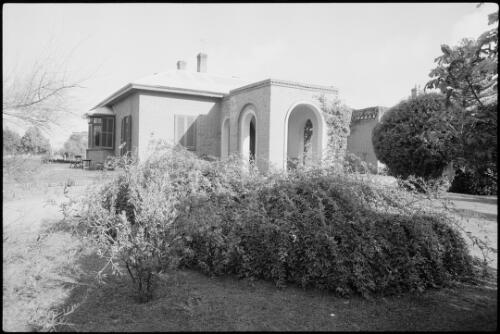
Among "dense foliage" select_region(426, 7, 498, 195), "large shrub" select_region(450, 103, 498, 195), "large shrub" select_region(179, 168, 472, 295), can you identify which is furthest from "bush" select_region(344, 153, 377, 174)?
"large shrub" select_region(450, 103, 498, 195)

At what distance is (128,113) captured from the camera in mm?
16875

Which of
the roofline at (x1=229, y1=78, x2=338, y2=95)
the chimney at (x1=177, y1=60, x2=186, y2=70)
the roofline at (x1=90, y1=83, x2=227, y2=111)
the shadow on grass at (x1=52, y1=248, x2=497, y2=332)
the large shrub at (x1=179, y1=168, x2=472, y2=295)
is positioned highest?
the chimney at (x1=177, y1=60, x2=186, y2=70)

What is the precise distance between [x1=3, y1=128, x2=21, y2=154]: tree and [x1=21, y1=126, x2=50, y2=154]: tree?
0.04 metres

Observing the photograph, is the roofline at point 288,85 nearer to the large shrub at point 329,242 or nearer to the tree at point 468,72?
the large shrub at point 329,242

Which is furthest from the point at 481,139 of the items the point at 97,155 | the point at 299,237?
the point at 97,155

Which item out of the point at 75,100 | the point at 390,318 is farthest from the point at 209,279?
the point at 75,100

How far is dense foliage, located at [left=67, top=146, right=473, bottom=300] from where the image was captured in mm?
3807

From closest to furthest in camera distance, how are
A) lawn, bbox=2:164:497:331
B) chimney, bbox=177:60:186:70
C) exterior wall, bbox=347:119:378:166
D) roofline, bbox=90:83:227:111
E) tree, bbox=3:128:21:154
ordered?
1. lawn, bbox=2:164:497:331
2. tree, bbox=3:128:21:154
3. roofline, bbox=90:83:227:111
4. chimney, bbox=177:60:186:70
5. exterior wall, bbox=347:119:378:166

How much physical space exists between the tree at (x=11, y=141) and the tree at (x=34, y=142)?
45 millimetres

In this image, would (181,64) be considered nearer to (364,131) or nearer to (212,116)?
(212,116)

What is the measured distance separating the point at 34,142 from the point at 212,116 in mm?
13490

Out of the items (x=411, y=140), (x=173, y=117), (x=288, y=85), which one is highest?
(x=288, y=85)

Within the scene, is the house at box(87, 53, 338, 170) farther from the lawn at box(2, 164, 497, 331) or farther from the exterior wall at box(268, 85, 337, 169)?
the lawn at box(2, 164, 497, 331)

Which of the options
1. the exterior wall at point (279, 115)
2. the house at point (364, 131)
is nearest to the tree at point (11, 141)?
the exterior wall at point (279, 115)
